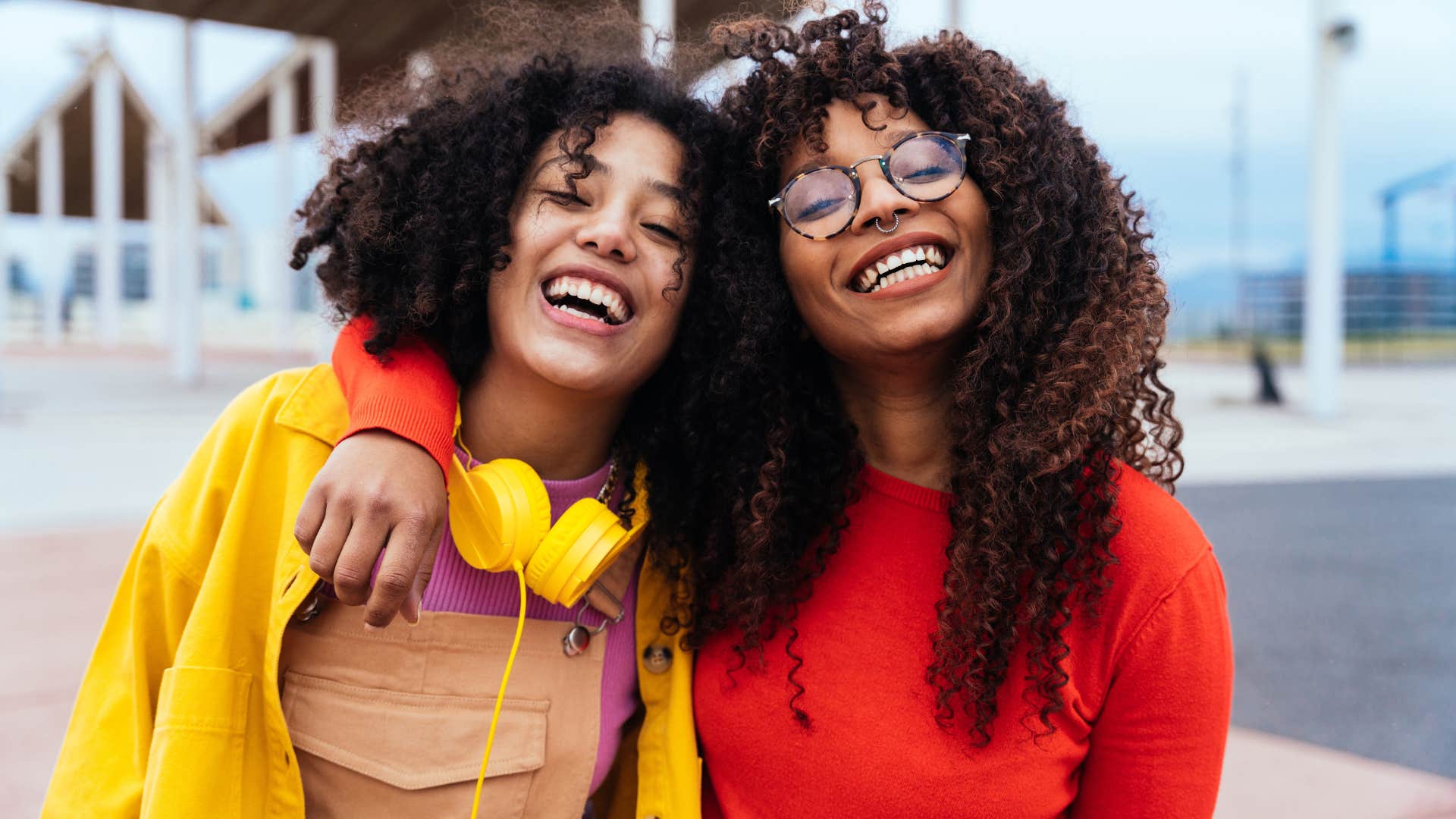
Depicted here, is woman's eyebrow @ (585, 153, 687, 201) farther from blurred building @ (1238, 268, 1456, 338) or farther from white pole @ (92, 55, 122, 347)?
blurred building @ (1238, 268, 1456, 338)

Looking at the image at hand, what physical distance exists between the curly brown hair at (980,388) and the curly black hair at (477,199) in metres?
0.10

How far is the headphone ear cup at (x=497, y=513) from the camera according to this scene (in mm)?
1792

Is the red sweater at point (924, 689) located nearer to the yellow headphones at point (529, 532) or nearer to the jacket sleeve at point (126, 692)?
the yellow headphones at point (529, 532)

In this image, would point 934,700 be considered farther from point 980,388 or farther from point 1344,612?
point 1344,612

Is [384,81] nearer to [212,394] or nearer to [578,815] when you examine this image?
[578,815]

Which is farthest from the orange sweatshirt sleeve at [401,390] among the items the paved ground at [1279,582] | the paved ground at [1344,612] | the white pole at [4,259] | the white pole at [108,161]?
the white pole at [108,161]

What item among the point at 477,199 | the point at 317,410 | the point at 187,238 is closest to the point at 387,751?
the point at 317,410

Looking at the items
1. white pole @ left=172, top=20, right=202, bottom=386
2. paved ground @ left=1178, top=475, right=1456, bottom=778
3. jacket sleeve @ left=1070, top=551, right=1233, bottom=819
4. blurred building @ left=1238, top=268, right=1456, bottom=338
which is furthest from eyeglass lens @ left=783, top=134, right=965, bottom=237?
blurred building @ left=1238, top=268, right=1456, bottom=338

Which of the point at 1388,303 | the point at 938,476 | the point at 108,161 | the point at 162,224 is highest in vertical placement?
the point at 108,161

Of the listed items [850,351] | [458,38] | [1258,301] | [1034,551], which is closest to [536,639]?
[850,351]

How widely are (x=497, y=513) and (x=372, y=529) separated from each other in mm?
246

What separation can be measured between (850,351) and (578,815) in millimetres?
1023

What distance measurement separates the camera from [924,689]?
6.08 feet

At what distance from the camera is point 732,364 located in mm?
2043
